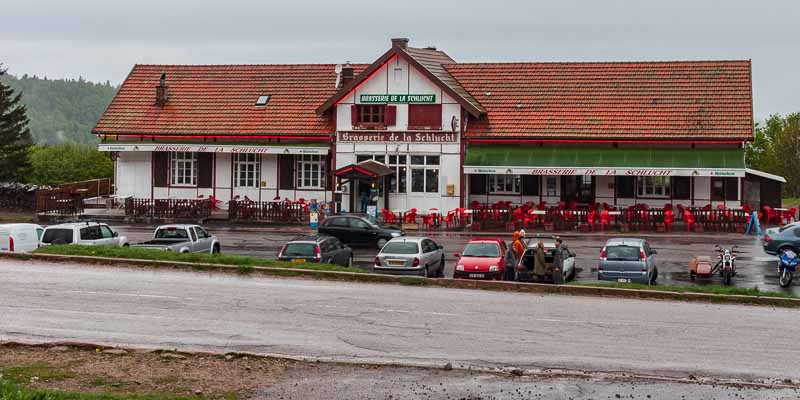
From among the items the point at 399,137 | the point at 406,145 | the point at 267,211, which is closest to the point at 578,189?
the point at 406,145

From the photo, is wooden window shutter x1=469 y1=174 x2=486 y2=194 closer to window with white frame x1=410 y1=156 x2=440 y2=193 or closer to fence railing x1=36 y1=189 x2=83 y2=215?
window with white frame x1=410 y1=156 x2=440 y2=193

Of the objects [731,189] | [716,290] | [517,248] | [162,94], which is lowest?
[716,290]

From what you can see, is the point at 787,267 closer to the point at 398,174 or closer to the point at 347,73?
the point at 398,174

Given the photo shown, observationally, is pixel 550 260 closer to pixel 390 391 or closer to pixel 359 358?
pixel 359 358

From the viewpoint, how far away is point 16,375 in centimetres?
1702

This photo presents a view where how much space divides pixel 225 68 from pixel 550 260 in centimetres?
3387

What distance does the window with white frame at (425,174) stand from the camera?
168ft

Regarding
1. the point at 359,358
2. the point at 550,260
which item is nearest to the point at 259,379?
the point at 359,358

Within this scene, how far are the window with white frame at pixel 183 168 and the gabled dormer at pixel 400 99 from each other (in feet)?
24.4

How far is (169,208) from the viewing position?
51.0m

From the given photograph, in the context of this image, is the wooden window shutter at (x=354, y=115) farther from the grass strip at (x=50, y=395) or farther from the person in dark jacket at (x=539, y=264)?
the grass strip at (x=50, y=395)

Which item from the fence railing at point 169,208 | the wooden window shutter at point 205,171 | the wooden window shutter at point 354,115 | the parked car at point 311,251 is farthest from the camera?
the wooden window shutter at point 205,171

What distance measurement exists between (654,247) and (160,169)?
27.2 metres

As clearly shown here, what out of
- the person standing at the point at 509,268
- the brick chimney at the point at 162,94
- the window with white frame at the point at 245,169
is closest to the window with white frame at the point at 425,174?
the window with white frame at the point at 245,169
